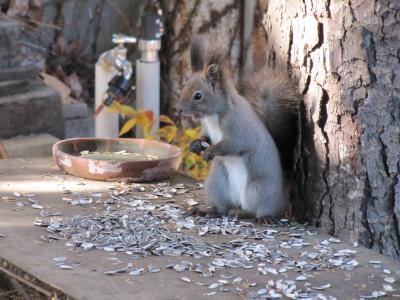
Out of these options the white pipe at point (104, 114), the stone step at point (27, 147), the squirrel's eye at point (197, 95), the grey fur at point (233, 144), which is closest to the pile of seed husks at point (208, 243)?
the grey fur at point (233, 144)

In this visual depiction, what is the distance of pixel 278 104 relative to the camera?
2592 millimetres

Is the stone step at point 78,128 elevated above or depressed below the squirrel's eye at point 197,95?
below

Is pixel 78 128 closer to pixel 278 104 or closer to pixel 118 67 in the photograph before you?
pixel 118 67

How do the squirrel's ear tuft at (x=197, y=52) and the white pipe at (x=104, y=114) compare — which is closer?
the squirrel's ear tuft at (x=197, y=52)

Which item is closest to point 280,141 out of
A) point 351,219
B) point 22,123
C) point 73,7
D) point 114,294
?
point 351,219

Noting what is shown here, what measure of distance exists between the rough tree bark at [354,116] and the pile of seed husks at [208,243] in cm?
10

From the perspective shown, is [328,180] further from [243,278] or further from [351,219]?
[243,278]

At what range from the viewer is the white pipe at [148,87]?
4.28 m

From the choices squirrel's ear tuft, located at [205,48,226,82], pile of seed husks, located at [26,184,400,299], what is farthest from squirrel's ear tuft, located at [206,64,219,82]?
pile of seed husks, located at [26,184,400,299]

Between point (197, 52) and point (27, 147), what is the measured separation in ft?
4.63

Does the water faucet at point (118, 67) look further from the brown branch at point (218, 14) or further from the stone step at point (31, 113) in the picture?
the brown branch at point (218, 14)

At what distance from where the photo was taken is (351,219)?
240 cm

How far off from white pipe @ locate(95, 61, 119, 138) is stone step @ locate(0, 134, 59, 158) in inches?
12.5

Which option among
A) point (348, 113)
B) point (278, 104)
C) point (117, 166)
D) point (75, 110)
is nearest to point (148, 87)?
point (75, 110)
